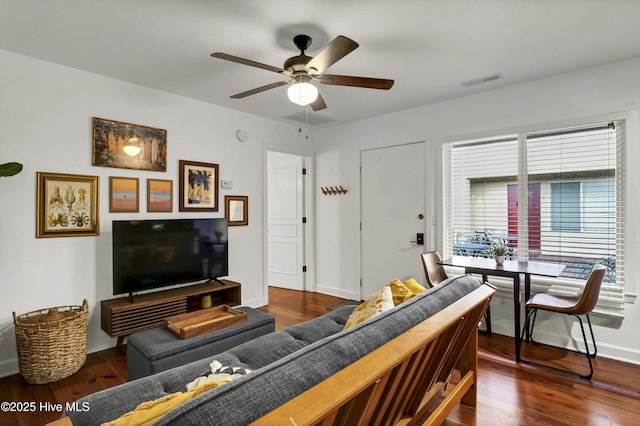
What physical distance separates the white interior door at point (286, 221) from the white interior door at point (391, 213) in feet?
3.67

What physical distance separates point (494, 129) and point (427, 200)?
1.04m

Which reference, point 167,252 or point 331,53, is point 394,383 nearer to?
point 331,53

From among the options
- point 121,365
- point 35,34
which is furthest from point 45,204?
point 121,365

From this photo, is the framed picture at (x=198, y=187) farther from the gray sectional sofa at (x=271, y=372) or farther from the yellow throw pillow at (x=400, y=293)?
the yellow throw pillow at (x=400, y=293)

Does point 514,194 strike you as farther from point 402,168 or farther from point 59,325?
point 59,325

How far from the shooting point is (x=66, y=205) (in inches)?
115

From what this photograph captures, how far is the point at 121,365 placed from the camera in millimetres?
2809

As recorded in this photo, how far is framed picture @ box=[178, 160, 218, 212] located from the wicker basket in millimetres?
1475

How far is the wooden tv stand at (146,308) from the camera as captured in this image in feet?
9.41

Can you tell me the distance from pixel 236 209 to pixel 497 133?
309cm

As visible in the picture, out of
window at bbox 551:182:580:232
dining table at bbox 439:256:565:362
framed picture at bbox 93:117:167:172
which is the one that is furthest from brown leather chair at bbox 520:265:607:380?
framed picture at bbox 93:117:167:172

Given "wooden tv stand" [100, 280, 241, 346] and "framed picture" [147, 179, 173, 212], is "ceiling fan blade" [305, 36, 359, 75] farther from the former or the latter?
"wooden tv stand" [100, 280, 241, 346]

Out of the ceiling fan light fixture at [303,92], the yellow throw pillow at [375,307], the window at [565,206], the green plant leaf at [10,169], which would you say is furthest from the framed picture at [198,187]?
the window at [565,206]

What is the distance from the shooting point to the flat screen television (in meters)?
3.04
